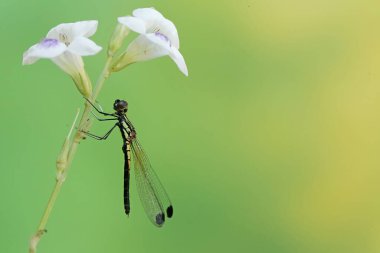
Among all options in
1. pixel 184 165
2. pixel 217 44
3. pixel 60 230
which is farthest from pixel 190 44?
pixel 60 230

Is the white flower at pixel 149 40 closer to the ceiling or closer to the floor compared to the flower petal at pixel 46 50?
closer to the ceiling

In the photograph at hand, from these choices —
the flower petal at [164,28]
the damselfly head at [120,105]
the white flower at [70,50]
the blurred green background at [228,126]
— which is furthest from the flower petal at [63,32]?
the blurred green background at [228,126]

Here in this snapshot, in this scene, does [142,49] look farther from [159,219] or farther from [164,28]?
[159,219]

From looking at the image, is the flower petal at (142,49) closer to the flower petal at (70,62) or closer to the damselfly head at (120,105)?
the flower petal at (70,62)

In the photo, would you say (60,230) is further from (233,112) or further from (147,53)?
(147,53)

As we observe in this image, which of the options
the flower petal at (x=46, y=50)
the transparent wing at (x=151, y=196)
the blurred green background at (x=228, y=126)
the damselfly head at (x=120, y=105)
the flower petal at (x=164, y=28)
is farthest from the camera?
the blurred green background at (x=228, y=126)

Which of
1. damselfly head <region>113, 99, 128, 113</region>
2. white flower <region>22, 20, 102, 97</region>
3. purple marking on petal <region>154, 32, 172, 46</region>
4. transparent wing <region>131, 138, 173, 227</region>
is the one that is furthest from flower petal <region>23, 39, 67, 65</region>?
transparent wing <region>131, 138, 173, 227</region>

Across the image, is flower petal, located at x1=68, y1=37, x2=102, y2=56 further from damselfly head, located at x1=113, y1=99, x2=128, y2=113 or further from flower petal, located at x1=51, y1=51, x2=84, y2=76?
damselfly head, located at x1=113, y1=99, x2=128, y2=113

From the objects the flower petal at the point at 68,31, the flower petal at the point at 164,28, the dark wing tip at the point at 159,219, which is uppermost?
the flower petal at the point at 164,28
